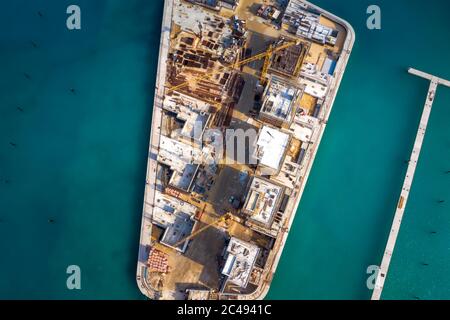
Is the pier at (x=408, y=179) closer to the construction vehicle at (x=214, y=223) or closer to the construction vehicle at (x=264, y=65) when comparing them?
the construction vehicle at (x=264, y=65)

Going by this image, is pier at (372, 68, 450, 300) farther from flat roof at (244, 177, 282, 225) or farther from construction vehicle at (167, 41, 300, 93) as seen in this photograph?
construction vehicle at (167, 41, 300, 93)

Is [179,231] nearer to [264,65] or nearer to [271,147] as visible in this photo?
[271,147]

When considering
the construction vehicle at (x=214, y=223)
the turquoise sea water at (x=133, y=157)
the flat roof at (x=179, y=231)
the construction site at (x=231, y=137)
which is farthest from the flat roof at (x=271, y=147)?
the flat roof at (x=179, y=231)

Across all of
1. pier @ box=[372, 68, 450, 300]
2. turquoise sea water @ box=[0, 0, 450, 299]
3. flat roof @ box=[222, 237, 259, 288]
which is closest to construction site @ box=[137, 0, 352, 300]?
flat roof @ box=[222, 237, 259, 288]

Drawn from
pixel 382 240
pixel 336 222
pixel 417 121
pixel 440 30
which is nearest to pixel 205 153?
pixel 336 222

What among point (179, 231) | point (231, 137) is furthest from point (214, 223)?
point (231, 137)

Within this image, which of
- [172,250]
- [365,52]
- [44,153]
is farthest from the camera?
[365,52]

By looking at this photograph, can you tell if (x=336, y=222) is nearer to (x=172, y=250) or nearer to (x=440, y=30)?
(x=172, y=250)
